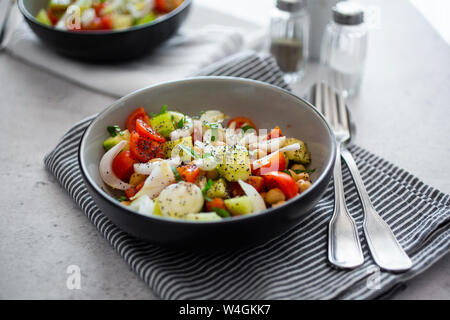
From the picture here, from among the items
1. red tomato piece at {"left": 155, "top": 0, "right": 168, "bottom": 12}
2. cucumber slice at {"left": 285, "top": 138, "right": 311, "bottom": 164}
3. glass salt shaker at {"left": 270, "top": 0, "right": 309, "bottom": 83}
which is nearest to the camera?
cucumber slice at {"left": 285, "top": 138, "right": 311, "bottom": 164}

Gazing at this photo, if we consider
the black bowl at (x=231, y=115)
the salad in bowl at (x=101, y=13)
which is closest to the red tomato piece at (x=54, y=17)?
the salad in bowl at (x=101, y=13)

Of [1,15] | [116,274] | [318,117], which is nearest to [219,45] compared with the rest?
[318,117]

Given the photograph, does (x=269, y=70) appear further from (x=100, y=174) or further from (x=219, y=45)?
(x=100, y=174)

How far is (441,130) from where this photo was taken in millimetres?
1838

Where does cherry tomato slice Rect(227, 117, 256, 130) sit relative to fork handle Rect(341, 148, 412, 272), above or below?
above

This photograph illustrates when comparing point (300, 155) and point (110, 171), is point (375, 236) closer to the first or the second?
point (300, 155)

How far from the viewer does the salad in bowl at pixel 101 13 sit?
2078mm

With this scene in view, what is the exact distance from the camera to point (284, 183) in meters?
1.29

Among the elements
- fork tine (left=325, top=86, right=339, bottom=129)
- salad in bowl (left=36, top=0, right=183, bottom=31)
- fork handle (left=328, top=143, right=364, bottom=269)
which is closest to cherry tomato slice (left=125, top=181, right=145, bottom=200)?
fork handle (left=328, top=143, right=364, bottom=269)

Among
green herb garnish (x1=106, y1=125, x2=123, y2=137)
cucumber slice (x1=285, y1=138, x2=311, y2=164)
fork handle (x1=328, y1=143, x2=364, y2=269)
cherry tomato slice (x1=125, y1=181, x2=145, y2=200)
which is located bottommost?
fork handle (x1=328, y1=143, x2=364, y2=269)

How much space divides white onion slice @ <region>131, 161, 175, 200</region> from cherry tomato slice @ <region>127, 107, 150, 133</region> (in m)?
0.30

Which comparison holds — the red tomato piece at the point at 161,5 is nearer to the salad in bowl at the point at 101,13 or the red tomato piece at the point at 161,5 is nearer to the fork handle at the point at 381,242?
the salad in bowl at the point at 101,13

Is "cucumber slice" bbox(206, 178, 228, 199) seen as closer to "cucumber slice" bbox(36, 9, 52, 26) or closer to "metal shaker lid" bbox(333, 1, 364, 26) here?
"metal shaker lid" bbox(333, 1, 364, 26)

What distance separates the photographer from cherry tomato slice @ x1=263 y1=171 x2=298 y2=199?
50.7 inches
